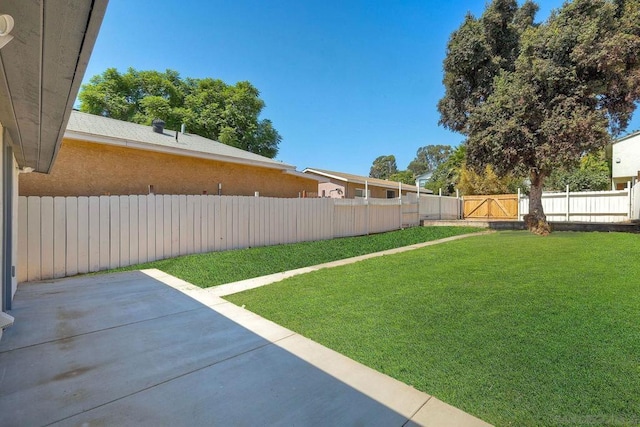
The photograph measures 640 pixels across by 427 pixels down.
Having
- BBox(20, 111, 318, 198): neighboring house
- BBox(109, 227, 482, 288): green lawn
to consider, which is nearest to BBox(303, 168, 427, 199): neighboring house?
BBox(20, 111, 318, 198): neighboring house

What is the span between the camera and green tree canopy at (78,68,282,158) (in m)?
21.6

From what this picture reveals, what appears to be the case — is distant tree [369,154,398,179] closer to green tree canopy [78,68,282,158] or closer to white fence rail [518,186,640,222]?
green tree canopy [78,68,282,158]

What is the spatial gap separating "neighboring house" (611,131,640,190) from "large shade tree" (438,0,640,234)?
11.9 meters

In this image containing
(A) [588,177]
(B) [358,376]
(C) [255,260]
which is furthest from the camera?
(A) [588,177]

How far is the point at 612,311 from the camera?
3.35m

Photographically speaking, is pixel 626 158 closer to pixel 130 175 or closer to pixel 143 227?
pixel 143 227

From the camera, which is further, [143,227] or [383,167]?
[383,167]

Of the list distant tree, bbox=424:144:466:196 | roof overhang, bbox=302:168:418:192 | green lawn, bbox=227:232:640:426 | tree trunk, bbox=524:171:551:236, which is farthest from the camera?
distant tree, bbox=424:144:466:196

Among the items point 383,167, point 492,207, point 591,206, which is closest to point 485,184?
point 492,207

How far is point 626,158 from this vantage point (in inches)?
747

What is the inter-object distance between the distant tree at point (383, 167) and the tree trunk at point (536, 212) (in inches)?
2231

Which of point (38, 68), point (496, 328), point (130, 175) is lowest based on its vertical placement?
point (496, 328)

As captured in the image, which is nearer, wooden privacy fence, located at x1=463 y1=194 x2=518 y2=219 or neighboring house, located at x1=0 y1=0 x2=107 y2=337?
neighboring house, located at x1=0 y1=0 x2=107 y2=337

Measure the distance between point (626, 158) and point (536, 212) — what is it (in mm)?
13865
